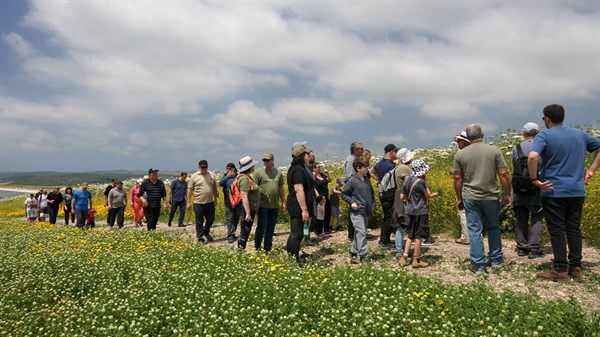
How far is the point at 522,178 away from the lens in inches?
290

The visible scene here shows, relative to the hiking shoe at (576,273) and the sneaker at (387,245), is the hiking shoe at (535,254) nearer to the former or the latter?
the hiking shoe at (576,273)

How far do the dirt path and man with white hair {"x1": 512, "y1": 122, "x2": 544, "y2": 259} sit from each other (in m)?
0.24

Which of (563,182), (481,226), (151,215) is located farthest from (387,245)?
(151,215)

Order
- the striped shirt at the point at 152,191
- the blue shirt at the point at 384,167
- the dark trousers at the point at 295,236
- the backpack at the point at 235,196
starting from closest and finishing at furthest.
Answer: the dark trousers at the point at 295,236
the blue shirt at the point at 384,167
the backpack at the point at 235,196
the striped shirt at the point at 152,191

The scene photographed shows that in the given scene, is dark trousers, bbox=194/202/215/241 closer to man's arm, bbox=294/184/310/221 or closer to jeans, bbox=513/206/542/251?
man's arm, bbox=294/184/310/221

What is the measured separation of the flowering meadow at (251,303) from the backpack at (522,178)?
99.4 inches

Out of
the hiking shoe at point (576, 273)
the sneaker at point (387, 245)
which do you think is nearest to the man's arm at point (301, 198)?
the sneaker at point (387, 245)

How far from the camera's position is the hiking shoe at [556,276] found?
6.04 m

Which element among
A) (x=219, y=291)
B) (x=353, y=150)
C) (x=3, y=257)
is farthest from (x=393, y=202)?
(x=3, y=257)

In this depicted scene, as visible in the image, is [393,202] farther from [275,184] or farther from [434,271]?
[275,184]

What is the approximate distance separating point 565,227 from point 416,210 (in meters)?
2.38

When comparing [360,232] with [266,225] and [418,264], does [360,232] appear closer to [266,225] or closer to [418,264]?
[418,264]

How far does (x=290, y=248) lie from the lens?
802cm

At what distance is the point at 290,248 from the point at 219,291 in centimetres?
244
